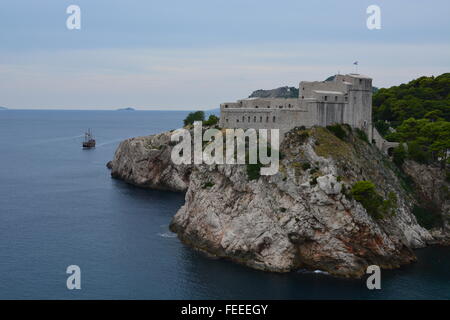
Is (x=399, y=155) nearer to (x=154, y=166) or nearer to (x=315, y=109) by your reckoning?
(x=315, y=109)

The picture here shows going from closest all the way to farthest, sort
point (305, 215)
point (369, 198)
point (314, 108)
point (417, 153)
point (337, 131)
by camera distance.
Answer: point (305, 215)
point (369, 198)
point (314, 108)
point (337, 131)
point (417, 153)

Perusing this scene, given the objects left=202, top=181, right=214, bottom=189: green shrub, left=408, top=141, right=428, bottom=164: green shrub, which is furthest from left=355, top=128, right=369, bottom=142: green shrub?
left=202, top=181, right=214, bottom=189: green shrub

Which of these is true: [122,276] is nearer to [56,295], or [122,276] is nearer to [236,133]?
[56,295]

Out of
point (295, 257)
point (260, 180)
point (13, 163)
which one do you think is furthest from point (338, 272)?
point (13, 163)

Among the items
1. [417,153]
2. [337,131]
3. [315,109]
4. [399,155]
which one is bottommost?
[399,155]

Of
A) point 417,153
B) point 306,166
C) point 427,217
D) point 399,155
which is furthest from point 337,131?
point 427,217
